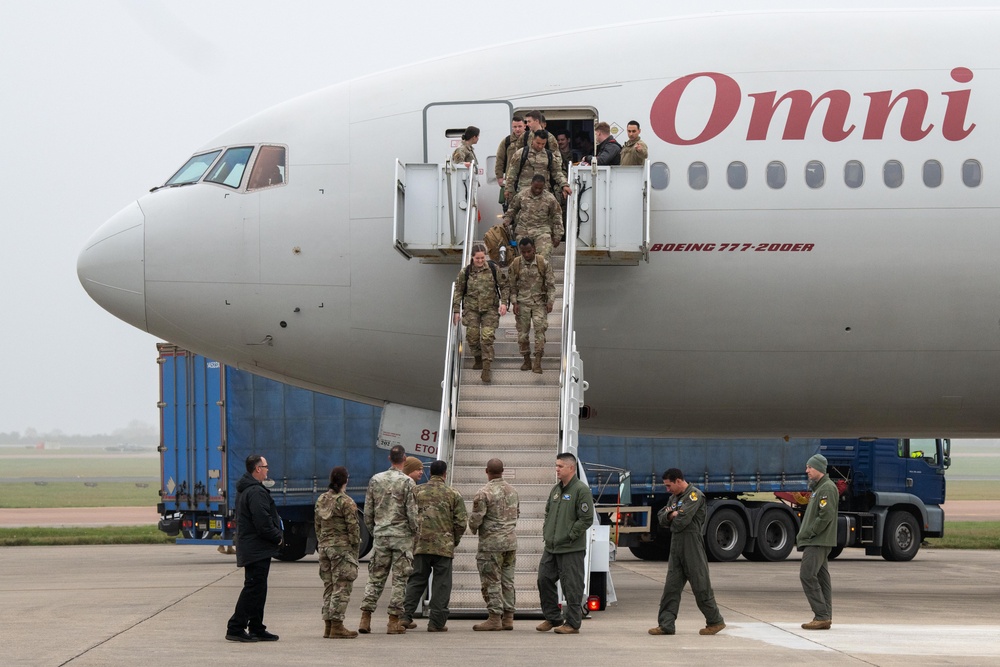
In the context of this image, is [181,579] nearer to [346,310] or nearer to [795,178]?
[346,310]

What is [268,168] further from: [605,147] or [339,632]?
[339,632]

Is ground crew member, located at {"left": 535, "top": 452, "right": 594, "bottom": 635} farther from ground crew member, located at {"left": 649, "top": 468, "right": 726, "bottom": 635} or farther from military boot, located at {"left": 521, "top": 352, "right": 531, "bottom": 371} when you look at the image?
military boot, located at {"left": 521, "top": 352, "right": 531, "bottom": 371}

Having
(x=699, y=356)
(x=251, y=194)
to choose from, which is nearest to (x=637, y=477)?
(x=699, y=356)

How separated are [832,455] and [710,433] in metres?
11.4

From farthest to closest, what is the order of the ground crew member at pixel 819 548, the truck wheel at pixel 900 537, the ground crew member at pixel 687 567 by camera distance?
1. the truck wheel at pixel 900 537
2. the ground crew member at pixel 819 548
3. the ground crew member at pixel 687 567

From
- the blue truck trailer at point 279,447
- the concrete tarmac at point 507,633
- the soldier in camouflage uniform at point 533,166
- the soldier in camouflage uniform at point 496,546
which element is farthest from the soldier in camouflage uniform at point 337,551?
the blue truck trailer at point 279,447

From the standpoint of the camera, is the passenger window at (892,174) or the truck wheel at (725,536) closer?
the passenger window at (892,174)

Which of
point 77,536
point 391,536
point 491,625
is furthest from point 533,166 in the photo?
point 77,536

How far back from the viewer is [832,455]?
84.2 feet

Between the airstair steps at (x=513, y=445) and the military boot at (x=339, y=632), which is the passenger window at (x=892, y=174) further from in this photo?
the military boot at (x=339, y=632)

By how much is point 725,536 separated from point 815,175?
1208 centimetres

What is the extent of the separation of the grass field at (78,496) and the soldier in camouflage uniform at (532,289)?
160 feet

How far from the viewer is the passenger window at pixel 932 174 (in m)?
13.3

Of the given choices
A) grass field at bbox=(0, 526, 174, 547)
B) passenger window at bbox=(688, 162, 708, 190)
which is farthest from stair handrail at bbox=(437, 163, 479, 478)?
grass field at bbox=(0, 526, 174, 547)
